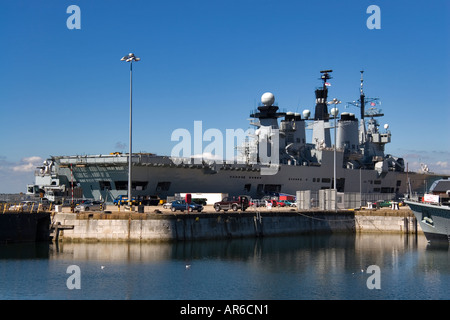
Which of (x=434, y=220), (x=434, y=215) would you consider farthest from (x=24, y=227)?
(x=434, y=220)

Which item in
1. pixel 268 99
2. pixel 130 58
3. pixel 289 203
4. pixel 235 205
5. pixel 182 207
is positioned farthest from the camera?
pixel 268 99

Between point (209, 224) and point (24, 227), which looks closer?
point (24, 227)

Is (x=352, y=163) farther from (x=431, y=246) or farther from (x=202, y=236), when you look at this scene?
(x=202, y=236)

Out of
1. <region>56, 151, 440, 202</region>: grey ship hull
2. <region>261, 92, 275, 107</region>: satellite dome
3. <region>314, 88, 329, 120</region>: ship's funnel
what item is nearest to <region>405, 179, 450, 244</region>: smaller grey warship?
<region>56, 151, 440, 202</region>: grey ship hull

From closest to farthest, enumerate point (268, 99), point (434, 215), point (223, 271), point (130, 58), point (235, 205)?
point (223, 271) < point (130, 58) < point (434, 215) < point (235, 205) < point (268, 99)

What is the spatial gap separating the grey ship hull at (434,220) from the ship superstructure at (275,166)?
12136 millimetres

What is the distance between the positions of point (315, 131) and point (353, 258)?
48.5 m

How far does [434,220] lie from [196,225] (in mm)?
20784

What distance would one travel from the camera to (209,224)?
44469 mm

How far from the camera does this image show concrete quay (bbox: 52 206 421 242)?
41.1m

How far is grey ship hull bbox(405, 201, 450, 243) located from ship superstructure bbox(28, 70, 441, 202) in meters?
12.1

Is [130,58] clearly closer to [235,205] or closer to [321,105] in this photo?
[235,205]

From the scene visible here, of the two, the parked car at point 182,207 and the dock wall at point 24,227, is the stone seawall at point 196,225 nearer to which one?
the dock wall at point 24,227
